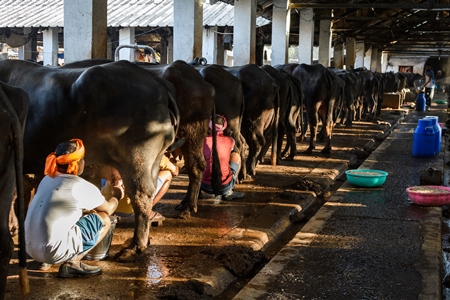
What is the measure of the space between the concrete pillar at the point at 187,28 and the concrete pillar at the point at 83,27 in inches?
146

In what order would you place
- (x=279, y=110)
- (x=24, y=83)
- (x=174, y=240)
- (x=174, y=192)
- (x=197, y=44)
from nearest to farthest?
(x=24, y=83) → (x=174, y=240) → (x=174, y=192) → (x=279, y=110) → (x=197, y=44)

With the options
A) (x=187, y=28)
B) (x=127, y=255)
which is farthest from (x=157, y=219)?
(x=187, y=28)

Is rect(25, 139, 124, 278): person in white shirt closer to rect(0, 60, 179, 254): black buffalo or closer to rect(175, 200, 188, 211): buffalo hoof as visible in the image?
rect(0, 60, 179, 254): black buffalo

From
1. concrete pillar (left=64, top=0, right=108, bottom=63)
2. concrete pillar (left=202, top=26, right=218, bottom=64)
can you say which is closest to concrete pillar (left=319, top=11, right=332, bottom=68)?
concrete pillar (left=202, top=26, right=218, bottom=64)

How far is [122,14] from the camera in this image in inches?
959

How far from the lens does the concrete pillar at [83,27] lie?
1017 centimetres

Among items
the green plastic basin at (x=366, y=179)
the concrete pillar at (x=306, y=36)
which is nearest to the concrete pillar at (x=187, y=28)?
the green plastic basin at (x=366, y=179)

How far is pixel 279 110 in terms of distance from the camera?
36.6 feet

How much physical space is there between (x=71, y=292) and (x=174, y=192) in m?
4.24

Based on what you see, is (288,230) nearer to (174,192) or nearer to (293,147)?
(174,192)

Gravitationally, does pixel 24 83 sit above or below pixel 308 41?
below

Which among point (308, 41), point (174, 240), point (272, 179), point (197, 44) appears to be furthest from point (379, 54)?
point (174, 240)

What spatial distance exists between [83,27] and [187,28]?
410 centimetres

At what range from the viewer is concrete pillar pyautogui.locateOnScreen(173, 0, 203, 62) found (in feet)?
45.6
